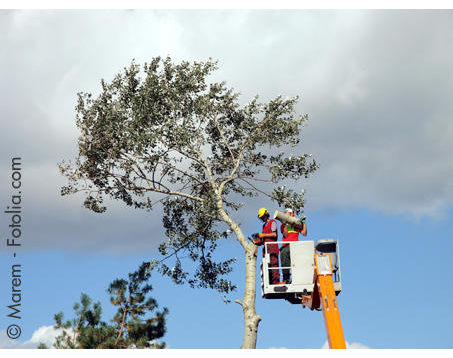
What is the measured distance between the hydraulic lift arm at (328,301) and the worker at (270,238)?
1.61 meters

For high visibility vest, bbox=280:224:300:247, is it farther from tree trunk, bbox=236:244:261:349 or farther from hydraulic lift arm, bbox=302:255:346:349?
tree trunk, bbox=236:244:261:349

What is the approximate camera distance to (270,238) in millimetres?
18547

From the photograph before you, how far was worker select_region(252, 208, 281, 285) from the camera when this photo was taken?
17609 mm

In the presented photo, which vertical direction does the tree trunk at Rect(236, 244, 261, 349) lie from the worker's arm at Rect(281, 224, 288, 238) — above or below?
below

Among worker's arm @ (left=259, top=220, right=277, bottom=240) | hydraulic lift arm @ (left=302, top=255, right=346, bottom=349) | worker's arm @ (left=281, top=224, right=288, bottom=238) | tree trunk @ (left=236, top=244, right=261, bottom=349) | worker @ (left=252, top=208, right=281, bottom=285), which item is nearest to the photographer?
hydraulic lift arm @ (left=302, top=255, right=346, bottom=349)

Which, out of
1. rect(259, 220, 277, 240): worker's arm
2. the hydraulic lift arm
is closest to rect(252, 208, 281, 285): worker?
rect(259, 220, 277, 240): worker's arm

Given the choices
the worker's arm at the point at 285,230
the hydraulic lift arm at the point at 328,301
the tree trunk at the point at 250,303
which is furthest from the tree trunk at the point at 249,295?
the hydraulic lift arm at the point at 328,301

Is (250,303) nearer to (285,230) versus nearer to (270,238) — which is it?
(270,238)

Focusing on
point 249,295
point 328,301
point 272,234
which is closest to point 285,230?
point 272,234

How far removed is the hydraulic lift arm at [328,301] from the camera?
44.8ft

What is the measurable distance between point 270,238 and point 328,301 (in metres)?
4.65

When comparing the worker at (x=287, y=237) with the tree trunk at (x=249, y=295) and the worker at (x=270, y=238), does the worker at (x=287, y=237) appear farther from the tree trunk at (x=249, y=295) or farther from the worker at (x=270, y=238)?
the tree trunk at (x=249, y=295)

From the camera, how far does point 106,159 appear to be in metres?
23.7

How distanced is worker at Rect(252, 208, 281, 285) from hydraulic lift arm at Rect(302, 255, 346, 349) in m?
1.61
